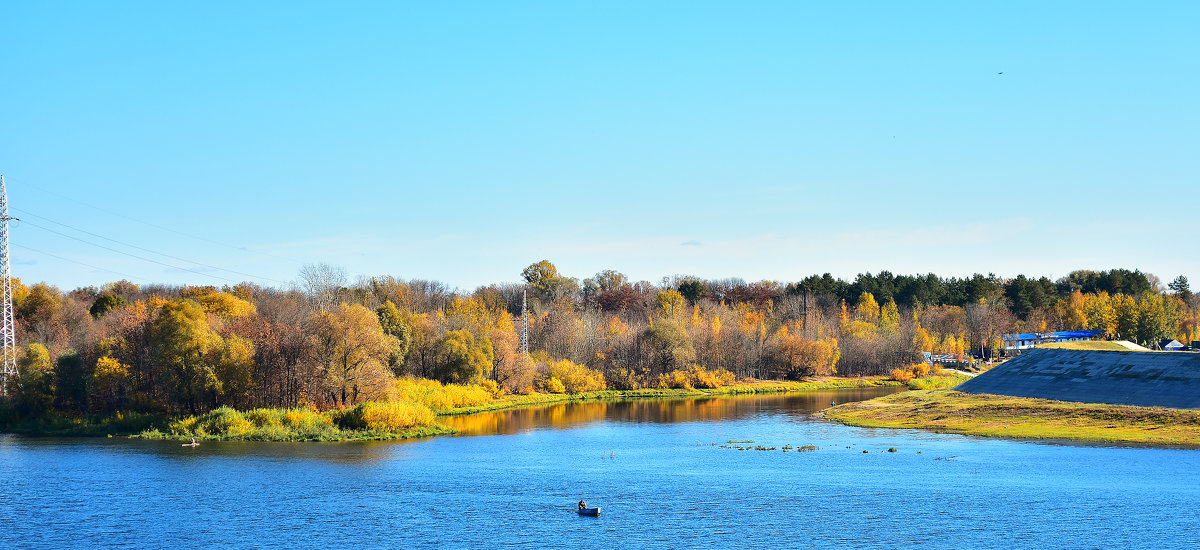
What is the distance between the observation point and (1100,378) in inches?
3858

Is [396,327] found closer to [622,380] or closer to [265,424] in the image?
[265,424]

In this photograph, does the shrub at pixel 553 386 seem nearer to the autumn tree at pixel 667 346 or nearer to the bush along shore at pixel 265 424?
the autumn tree at pixel 667 346

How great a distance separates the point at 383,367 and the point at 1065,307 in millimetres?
162434

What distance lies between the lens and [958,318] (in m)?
198

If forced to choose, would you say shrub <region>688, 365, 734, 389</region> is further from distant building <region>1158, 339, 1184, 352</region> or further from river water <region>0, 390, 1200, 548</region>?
distant building <region>1158, 339, 1184, 352</region>

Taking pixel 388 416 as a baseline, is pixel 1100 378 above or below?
above

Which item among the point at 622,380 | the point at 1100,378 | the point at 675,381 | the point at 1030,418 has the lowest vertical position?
the point at 1030,418

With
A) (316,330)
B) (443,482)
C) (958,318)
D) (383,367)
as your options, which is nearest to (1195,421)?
(443,482)

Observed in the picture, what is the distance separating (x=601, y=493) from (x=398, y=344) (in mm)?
51635

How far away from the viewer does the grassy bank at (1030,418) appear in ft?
236

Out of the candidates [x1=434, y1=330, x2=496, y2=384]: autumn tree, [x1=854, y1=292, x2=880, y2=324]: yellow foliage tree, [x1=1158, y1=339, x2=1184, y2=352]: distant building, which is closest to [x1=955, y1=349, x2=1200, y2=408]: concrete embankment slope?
[x1=434, y1=330, x2=496, y2=384]: autumn tree

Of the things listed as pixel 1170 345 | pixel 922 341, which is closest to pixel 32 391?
pixel 922 341

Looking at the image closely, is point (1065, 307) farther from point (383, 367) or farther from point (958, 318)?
point (383, 367)

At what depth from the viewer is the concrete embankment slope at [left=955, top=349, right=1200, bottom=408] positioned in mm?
87625
